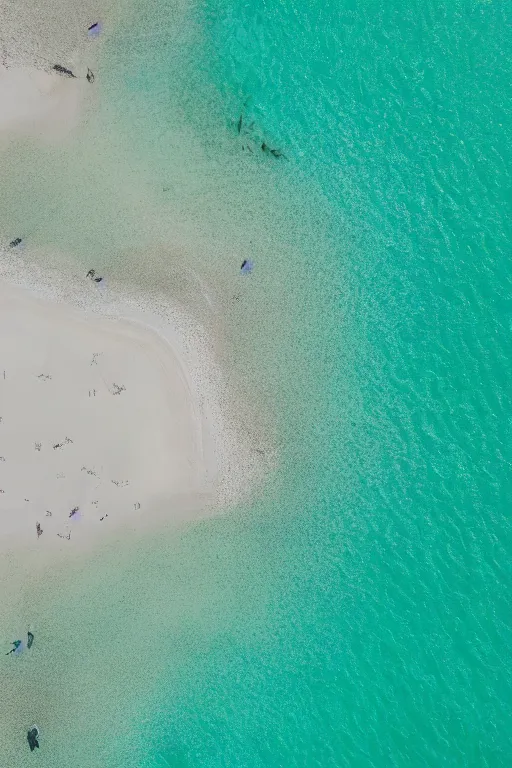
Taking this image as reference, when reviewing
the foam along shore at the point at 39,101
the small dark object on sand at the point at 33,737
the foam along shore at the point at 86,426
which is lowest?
the small dark object on sand at the point at 33,737

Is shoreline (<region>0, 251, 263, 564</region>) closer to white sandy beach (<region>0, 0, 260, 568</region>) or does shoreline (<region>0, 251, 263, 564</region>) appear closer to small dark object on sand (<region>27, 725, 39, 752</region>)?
white sandy beach (<region>0, 0, 260, 568</region>)

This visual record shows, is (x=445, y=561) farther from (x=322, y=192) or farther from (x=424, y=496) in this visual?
(x=322, y=192)

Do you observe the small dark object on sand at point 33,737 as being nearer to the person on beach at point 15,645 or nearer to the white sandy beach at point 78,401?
the person on beach at point 15,645

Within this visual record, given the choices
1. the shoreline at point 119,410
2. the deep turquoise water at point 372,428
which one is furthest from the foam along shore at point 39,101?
the shoreline at point 119,410

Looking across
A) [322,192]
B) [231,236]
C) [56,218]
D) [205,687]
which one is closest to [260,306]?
[231,236]

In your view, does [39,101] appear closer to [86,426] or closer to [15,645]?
[86,426]

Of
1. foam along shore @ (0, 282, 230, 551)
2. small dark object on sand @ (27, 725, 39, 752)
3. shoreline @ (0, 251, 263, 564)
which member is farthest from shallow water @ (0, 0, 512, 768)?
foam along shore @ (0, 282, 230, 551)
